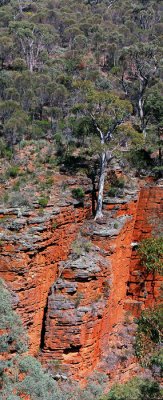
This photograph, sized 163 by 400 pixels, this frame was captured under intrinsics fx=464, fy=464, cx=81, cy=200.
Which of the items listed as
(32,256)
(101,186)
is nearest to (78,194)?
(101,186)

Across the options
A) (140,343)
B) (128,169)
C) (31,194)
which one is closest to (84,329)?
(140,343)

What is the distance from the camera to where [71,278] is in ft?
65.4

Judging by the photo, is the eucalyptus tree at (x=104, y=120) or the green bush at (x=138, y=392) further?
the eucalyptus tree at (x=104, y=120)

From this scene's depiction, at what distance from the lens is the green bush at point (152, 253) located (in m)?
21.5

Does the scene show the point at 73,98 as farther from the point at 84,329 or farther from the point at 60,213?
the point at 84,329

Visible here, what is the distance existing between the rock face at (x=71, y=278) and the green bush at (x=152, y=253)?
795 mm

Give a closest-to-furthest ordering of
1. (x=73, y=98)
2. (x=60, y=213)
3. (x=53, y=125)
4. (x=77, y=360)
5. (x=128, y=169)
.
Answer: (x=77, y=360) → (x=60, y=213) → (x=128, y=169) → (x=53, y=125) → (x=73, y=98)

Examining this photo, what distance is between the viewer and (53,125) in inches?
1177

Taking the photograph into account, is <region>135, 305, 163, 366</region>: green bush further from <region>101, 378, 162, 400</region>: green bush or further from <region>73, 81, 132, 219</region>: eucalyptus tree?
<region>73, 81, 132, 219</region>: eucalyptus tree

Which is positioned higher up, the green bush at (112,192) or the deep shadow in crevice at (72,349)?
the green bush at (112,192)

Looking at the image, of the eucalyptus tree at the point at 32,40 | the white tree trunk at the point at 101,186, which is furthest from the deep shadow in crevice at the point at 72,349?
the eucalyptus tree at the point at 32,40

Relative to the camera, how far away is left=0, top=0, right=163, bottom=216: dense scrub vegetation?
23.7m

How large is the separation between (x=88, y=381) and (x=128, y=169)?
10.9m

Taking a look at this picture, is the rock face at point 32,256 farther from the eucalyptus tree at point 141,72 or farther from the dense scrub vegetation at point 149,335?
the eucalyptus tree at point 141,72
